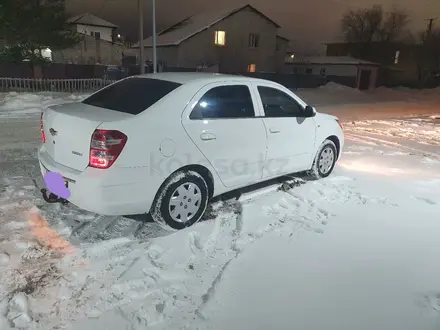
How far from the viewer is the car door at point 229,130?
160 inches

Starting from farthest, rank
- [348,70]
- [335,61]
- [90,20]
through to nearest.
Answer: [90,20]
[335,61]
[348,70]

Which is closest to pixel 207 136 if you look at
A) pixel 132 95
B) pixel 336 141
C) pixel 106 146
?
pixel 132 95

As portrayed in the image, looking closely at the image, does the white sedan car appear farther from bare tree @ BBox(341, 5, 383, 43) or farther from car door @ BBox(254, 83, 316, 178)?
bare tree @ BBox(341, 5, 383, 43)

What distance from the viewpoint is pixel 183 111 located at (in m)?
3.93

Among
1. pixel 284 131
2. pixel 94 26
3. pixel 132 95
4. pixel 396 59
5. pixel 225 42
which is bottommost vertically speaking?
pixel 284 131

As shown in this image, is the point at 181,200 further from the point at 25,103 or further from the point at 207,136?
the point at 25,103

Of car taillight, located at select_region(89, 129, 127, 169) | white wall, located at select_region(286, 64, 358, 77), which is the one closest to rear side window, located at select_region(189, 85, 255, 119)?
car taillight, located at select_region(89, 129, 127, 169)

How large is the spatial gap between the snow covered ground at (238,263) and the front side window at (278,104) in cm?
114

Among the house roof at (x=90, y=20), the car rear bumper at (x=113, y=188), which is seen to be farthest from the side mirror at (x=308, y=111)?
the house roof at (x=90, y=20)

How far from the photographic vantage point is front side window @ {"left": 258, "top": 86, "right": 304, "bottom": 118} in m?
4.88

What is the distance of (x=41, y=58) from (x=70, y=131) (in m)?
19.7

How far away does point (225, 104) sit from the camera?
438 centimetres

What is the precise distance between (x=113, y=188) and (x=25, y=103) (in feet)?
42.0

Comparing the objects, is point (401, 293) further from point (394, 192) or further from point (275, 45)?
point (275, 45)
